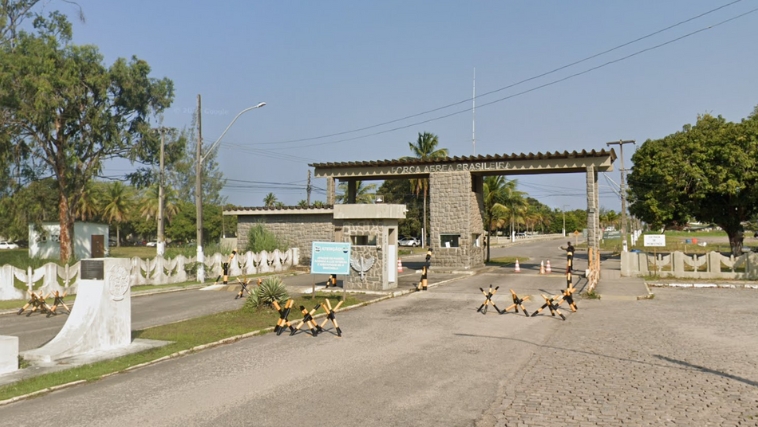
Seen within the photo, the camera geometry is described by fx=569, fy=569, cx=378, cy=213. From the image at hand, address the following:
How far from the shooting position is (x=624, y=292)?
66.2ft

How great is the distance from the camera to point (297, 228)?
35531 mm

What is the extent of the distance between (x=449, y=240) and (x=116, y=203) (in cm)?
5970

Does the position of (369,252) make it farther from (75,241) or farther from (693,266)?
(75,241)

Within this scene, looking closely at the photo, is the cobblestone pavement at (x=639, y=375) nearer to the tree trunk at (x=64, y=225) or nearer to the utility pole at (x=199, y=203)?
the utility pole at (x=199, y=203)

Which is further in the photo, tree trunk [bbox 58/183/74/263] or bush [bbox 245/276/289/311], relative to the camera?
tree trunk [bbox 58/183/74/263]

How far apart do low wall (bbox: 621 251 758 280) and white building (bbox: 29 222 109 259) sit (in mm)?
34711

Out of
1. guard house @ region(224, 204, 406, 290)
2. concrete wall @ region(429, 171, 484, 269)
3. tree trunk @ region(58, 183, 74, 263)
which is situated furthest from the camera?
tree trunk @ region(58, 183, 74, 263)

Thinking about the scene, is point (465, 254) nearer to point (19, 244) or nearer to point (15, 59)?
point (15, 59)

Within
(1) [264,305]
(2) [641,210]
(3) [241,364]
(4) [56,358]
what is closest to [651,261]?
(2) [641,210]

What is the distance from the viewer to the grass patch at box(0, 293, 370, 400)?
8594mm

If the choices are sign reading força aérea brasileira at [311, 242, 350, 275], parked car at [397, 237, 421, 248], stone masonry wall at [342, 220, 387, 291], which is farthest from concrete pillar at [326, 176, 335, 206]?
parked car at [397, 237, 421, 248]

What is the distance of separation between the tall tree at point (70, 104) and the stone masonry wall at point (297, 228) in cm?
1078

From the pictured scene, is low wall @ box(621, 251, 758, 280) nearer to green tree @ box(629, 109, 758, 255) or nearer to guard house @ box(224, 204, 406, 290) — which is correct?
green tree @ box(629, 109, 758, 255)

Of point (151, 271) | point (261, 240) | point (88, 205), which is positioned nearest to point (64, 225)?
point (261, 240)
